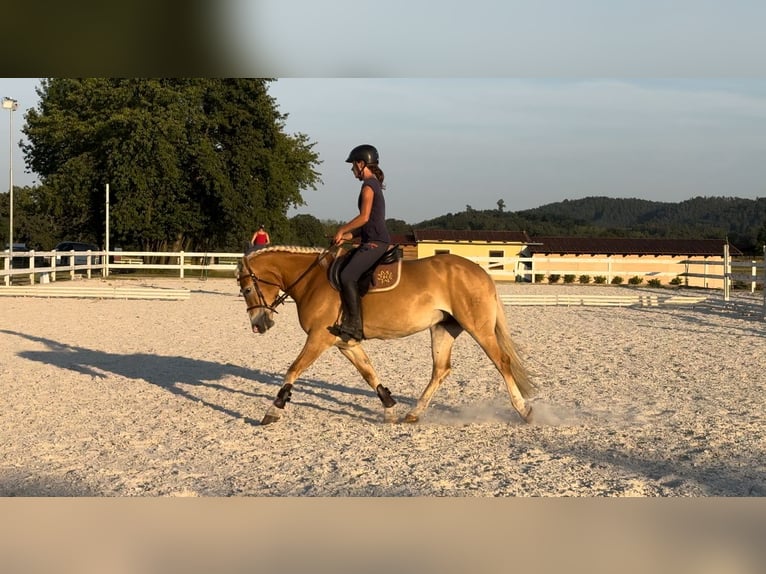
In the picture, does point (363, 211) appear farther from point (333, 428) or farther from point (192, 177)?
point (192, 177)

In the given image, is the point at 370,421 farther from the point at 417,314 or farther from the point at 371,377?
A: the point at 417,314

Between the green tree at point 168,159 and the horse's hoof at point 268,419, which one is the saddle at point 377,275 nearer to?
the horse's hoof at point 268,419

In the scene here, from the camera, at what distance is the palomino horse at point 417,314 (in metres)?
6.65

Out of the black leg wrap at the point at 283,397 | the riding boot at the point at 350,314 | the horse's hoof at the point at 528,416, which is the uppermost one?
the riding boot at the point at 350,314

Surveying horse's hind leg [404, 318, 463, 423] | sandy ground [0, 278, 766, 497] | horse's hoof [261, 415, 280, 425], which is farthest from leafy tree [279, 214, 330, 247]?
horse's hoof [261, 415, 280, 425]

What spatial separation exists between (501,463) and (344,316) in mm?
1933

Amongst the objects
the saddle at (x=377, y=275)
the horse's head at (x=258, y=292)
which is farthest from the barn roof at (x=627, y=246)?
the saddle at (x=377, y=275)

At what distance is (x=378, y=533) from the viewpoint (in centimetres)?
388

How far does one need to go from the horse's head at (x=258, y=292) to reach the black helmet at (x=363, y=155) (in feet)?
4.45

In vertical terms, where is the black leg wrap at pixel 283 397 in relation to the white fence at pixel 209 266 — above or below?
below

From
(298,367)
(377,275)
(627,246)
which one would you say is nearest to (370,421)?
(298,367)

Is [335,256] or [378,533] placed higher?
[335,256]

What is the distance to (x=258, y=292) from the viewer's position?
7.08 meters
